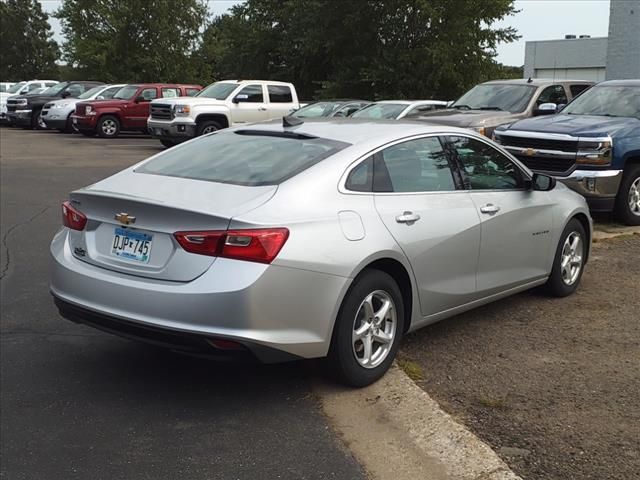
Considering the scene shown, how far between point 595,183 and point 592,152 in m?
0.37

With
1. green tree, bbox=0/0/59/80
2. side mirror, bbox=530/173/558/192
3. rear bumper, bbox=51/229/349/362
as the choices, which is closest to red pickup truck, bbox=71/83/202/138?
side mirror, bbox=530/173/558/192

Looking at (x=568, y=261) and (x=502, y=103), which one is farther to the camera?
(x=502, y=103)

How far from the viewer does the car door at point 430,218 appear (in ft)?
14.7

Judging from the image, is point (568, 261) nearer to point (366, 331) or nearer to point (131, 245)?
point (366, 331)

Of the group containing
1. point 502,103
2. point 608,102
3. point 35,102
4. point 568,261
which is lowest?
point 568,261

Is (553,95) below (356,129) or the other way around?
below

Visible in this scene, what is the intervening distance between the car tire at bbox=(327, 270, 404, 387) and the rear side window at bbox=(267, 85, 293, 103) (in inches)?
709

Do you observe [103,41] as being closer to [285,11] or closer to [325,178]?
[285,11]

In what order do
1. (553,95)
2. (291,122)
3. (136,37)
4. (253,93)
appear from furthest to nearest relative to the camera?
(136,37) < (253,93) < (553,95) < (291,122)

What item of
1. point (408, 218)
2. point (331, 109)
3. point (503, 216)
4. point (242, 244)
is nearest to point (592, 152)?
point (503, 216)

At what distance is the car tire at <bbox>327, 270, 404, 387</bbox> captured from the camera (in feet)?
13.5

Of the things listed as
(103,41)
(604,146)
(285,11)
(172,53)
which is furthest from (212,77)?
(604,146)

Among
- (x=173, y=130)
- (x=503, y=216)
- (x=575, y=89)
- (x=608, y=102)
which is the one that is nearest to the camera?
(x=503, y=216)

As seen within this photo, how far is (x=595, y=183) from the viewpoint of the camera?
8945mm
